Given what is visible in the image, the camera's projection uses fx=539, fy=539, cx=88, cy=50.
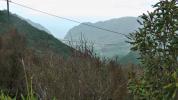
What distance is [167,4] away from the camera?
7.39 metres

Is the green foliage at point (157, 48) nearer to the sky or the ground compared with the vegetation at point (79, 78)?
nearer to the sky

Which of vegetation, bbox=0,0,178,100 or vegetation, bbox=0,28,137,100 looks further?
vegetation, bbox=0,28,137,100

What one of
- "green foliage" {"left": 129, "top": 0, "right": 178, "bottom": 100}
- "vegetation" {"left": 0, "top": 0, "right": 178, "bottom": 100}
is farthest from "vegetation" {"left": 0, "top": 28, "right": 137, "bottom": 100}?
"green foliage" {"left": 129, "top": 0, "right": 178, "bottom": 100}

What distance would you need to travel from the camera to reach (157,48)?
7.29 metres

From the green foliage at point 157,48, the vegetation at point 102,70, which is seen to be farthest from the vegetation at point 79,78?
the green foliage at point 157,48

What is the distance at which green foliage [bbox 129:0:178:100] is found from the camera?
718 centimetres

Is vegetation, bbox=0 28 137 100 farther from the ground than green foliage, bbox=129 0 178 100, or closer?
closer

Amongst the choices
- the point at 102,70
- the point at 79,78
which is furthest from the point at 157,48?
the point at 102,70

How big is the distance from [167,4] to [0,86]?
9757 mm

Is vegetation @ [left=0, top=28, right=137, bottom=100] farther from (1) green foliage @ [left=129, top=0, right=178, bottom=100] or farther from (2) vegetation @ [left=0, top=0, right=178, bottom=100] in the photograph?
(1) green foliage @ [left=129, top=0, right=178, bottom=100]

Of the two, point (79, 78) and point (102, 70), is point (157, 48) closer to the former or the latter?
point (79, 78)

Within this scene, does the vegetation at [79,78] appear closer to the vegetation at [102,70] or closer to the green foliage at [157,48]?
the vegetation at [102,70]

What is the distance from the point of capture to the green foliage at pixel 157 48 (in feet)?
23.5

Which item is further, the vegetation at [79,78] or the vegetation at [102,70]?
the vegetation at [79,78]
